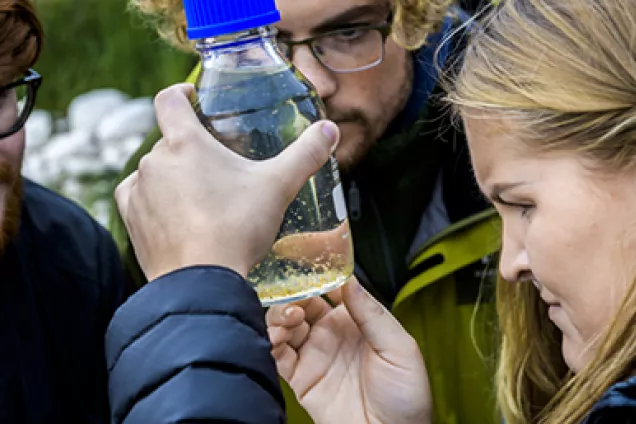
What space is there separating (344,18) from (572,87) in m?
1.00

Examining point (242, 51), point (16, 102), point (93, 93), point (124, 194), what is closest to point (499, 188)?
point (242, 51)

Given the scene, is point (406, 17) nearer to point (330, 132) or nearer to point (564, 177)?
point (564, 177)

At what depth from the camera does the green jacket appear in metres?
2.83

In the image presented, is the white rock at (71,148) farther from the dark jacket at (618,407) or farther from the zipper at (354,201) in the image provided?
the dark jacket at (618,407)

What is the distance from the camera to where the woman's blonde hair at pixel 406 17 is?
275 cm

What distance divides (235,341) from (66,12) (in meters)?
7.27

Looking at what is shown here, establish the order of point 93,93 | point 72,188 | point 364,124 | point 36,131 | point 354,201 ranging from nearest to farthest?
point 364,124
point 354,201
point 72,188
point 36,131
point 93,93

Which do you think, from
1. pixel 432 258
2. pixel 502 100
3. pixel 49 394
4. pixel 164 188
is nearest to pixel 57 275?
pixel 49 394

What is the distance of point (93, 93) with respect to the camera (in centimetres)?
792

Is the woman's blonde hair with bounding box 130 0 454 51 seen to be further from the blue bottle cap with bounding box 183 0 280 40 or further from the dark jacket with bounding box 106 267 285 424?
the dark jacket with bounding box 106 267 285 424

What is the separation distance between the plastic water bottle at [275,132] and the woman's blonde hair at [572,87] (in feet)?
1.15

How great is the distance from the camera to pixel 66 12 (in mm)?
8227

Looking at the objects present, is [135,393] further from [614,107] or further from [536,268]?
[614,107]

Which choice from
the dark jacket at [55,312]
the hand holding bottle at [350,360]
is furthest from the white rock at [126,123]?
the hand holding bottle at [350,360]
